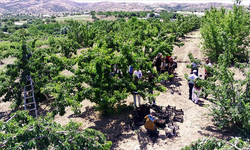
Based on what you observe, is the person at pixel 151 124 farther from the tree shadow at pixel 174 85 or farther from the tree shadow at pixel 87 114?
the tree shadow at pixel 174 85

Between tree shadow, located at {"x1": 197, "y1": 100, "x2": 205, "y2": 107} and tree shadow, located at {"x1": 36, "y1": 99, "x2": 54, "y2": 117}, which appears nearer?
tree shadow, located at {"x1": 197, "y1": 100, "x2": 205, "y2": 107}

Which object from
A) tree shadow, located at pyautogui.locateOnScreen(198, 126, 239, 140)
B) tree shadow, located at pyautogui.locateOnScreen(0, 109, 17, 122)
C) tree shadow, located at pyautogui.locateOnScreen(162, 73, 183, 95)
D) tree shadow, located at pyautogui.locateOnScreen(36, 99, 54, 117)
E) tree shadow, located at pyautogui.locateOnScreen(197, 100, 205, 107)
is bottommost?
tree shadow, located at pyautogui.locateOnScreen(0, 109, 17, 122)

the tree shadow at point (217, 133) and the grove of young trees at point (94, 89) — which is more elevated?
the grove of young trees at point (94, 89)

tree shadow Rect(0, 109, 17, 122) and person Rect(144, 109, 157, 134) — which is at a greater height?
person Rect(144, 109, 157, 134)

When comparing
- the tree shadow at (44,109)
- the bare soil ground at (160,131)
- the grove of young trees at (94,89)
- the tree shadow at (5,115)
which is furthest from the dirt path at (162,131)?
the tree shadow at (5,115)

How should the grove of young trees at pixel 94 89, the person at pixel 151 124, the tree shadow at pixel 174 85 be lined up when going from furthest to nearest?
the tree shadow at pixel 174 85 → the person at pixel 151 124 → the grove of young trees at pixel 94 89

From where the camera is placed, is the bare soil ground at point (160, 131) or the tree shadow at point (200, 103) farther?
the tree shadow at point (200, 103)

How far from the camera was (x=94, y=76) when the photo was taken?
8.99 meters

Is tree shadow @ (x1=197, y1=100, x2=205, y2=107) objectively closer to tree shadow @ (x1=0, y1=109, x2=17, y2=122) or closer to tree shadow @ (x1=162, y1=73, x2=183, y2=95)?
tree shadow @ (x1=162, y1=73, x2=183, y2=95)

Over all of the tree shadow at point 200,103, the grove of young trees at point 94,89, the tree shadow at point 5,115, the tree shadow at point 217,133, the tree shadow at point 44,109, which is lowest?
the tree shadow at point 5,115

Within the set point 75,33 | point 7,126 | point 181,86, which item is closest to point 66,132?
point 7,126

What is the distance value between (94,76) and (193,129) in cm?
483

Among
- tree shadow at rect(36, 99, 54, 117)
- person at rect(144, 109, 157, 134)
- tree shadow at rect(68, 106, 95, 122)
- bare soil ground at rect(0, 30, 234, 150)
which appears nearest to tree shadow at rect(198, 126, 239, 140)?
bare soil ground at rect(0, 30, 234, 150)

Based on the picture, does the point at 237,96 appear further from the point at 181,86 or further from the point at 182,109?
the point at 181,86
